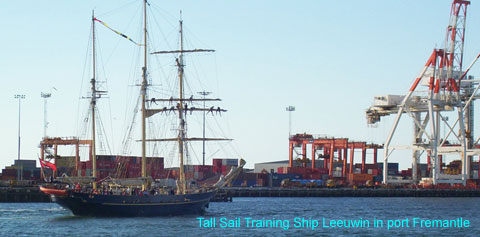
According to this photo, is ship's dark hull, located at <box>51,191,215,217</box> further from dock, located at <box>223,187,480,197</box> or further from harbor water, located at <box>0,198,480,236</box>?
dock, located at <box>223,187,480,197</box>

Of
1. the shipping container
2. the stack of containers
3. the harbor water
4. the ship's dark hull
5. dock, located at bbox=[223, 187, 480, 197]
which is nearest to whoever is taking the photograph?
the harbor water

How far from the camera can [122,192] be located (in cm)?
7194

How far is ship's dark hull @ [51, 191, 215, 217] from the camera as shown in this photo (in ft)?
229

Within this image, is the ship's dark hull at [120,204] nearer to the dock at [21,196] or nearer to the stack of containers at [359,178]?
the dock at [21,196]

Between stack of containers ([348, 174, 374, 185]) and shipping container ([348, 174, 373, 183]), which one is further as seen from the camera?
shipping container ([348, 174, 373, 183])

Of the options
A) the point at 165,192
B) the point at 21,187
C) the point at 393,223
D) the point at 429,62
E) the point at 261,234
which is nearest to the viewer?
the point at 261,234

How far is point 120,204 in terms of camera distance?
70125 mm

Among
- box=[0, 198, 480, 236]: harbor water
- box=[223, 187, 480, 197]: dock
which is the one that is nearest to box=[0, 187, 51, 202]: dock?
box=[0, 198, 480, 236]: harbor water

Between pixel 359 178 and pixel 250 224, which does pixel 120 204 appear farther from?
pixel 359 178

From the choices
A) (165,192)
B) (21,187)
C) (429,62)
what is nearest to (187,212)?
(165,192)

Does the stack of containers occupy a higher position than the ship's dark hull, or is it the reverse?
the stack of containers

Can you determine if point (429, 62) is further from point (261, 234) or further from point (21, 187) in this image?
point (261, 234)

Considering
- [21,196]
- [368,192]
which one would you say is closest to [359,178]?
[368,192]

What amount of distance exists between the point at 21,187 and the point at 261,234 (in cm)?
5962
